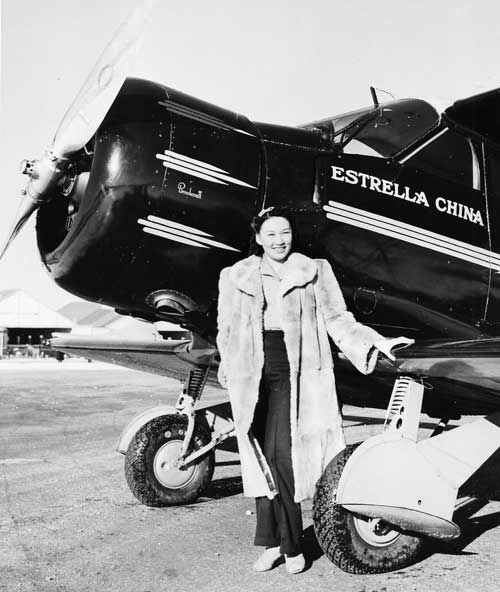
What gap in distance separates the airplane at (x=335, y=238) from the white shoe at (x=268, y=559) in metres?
0.25

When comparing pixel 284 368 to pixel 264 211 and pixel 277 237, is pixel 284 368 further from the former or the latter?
pixel 264 211

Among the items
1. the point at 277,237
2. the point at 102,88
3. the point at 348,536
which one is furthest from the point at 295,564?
the point at 102,88

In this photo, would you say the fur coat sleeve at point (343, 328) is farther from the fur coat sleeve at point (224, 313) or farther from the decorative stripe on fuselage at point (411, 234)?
the decorative stripe on fuselage at point (411, 234)

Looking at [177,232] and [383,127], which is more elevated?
[383,127]

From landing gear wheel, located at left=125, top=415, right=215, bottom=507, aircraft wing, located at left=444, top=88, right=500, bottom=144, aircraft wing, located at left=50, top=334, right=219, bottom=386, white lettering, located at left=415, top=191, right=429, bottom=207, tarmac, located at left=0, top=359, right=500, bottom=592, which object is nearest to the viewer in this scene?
tarmac, located at left=0, top=359, right=500, bottom=592

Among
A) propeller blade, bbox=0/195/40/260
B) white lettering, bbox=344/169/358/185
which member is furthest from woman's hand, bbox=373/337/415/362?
propeller blade, bbox=0/195/40/260

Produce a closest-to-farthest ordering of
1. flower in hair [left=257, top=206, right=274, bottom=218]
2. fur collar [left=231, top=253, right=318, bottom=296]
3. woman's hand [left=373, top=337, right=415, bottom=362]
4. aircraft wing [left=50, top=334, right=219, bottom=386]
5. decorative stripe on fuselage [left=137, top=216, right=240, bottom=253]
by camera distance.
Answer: woman's hand [left=373, top=337, right=415, bottom=362] → fur collar [left=231, top=253, right=318, bottom=296] → flower in hair [left=257, top=206, right=274, bottom=218] → decorative stripe on fuselage [left=137, top=216, right=240, bottom=253] → aircraft wing [left=50, top=334, right=219, bottom=386]

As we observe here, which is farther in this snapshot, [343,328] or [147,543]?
[147,543]

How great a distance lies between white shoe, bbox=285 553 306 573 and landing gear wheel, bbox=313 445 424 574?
12 centimetres

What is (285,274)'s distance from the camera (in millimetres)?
3230

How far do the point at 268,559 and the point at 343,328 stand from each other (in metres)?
1.15

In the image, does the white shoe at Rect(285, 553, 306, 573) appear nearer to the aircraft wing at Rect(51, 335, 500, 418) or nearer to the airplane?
the airplane

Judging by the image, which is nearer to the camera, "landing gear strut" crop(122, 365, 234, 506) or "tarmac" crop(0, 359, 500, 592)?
"tarmac" crop(0, 359, 500, 592)

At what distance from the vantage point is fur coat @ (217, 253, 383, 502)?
3.12 m
